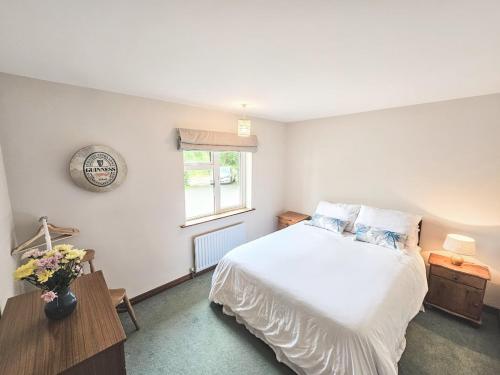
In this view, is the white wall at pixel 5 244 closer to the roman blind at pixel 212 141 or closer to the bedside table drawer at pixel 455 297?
the roman blind at pixel 212 141

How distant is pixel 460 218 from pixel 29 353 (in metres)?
3.46

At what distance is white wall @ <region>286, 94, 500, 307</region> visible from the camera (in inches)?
81.8

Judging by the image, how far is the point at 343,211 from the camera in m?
2.87

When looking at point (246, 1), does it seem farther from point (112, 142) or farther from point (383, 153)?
point (383, 153)

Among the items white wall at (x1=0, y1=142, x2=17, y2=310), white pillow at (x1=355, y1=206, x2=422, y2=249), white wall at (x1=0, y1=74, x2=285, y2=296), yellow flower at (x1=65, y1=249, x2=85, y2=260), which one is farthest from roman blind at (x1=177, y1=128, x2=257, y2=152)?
white pillow at (x1=355, y1=206, x2=422, y2=249)

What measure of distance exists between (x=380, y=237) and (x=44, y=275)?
2.80 meters

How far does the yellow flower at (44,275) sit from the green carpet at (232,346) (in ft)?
3.73

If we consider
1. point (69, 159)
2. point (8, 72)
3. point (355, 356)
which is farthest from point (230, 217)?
point (8, 72)

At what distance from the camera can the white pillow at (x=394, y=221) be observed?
2.30 meters

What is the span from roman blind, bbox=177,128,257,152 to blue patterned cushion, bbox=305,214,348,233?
4.52 ft

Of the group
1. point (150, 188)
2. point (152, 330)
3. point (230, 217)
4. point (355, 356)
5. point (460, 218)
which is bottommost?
point (152, 330)

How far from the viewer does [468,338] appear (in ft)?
6.06

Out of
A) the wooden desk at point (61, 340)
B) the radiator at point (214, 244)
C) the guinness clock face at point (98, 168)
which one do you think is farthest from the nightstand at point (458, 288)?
the guinness clock face at point (98, 168)

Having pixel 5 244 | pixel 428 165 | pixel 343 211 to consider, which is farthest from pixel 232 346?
pixel 428 165
